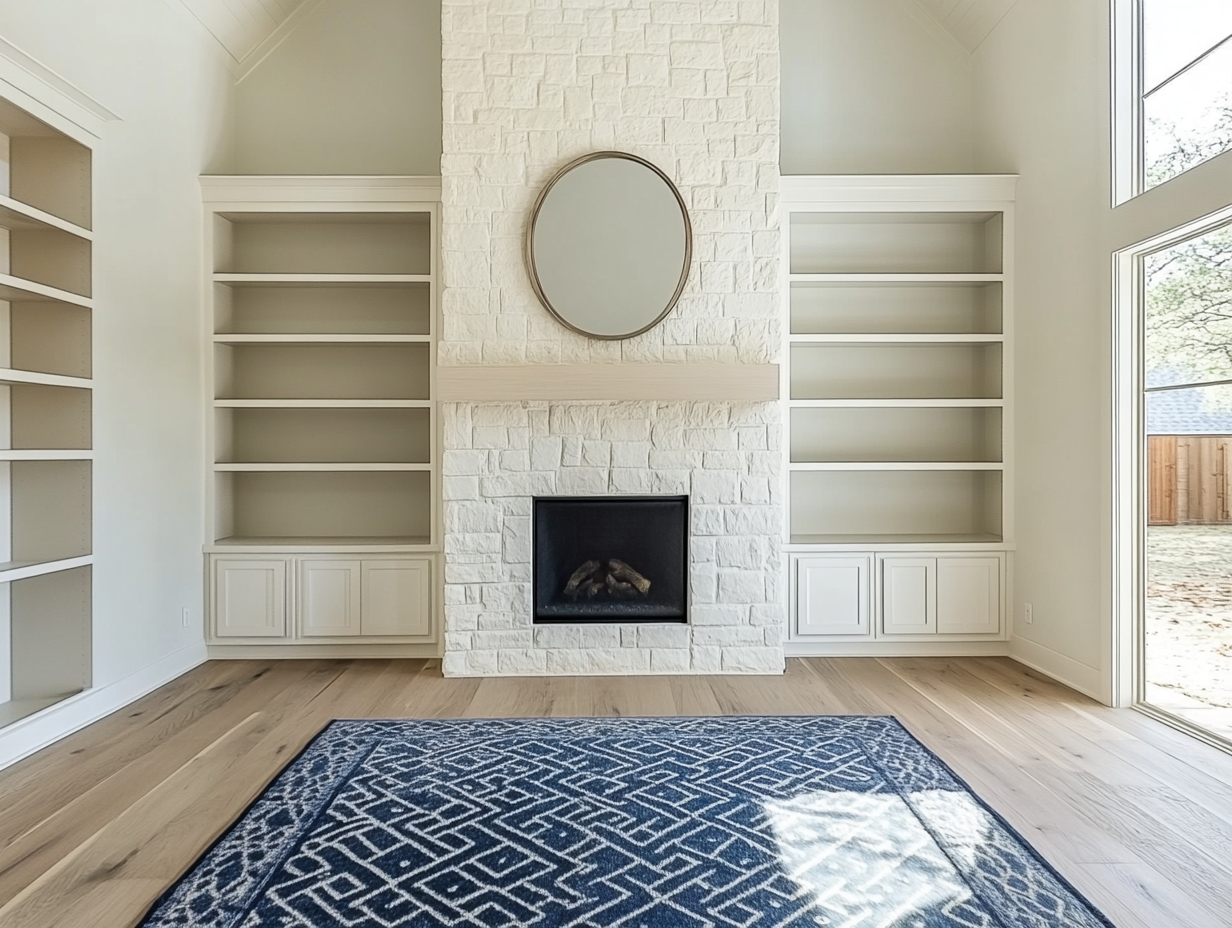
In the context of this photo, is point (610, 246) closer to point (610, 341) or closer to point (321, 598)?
point (610, 341)

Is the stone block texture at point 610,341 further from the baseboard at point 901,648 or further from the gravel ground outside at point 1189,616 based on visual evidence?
the gravel ground outside at point 1189,616

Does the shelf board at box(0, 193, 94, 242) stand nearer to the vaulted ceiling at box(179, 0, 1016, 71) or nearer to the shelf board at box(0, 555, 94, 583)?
the shelf board at box(0, 555, 94, 583)

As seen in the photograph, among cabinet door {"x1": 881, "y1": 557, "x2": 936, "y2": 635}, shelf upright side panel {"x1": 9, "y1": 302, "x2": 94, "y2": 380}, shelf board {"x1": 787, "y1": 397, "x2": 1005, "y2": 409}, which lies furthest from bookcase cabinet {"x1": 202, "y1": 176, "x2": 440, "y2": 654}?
cabinet door {"x1": 881, "y1": 557, "x2": 936, "y2": 635}

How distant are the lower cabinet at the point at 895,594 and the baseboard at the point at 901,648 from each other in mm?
59

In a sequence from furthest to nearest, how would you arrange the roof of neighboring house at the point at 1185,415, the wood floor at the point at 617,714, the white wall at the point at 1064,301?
1. the white wall at the point at 1064,301
2. the roof of neighboring house at the point at 1185,415
3. the wood floor at the point at 617,714

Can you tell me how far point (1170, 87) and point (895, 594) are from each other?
253cm

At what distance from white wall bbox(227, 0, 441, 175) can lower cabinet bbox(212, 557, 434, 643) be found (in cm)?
228

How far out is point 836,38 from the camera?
15.2 feet

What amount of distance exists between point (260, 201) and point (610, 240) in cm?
190

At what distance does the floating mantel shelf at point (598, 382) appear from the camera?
3.72 meters

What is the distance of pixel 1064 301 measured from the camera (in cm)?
370

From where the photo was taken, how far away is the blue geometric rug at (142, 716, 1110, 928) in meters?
1.84

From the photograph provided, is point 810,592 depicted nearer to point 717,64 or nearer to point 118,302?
point 717,64

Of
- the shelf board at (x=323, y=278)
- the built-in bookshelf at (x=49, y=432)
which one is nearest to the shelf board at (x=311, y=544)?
the built-in bookshelf at (x=49, y=432)
